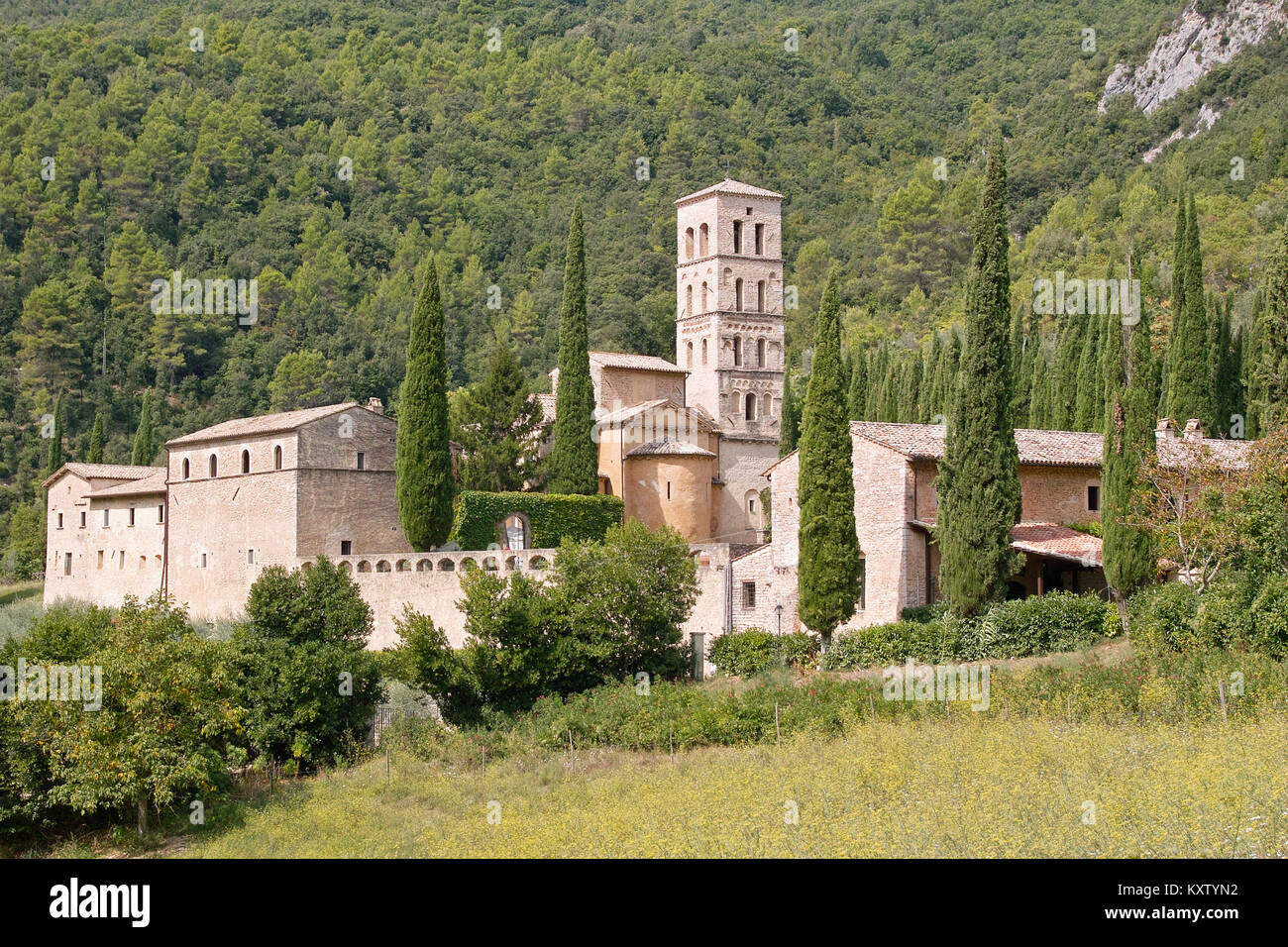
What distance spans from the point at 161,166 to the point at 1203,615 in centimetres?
8341

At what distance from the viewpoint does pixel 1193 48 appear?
8531 cm

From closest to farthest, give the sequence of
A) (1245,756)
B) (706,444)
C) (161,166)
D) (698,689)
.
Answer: (1245,756), (698,689), (706,444), (161,166)

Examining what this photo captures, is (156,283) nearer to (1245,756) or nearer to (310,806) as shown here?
(310,806)

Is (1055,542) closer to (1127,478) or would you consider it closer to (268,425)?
(1127,478)

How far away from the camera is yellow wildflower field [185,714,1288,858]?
13.3m

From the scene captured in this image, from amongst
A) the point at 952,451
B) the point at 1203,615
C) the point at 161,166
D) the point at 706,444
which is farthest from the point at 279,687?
the point at 161,166

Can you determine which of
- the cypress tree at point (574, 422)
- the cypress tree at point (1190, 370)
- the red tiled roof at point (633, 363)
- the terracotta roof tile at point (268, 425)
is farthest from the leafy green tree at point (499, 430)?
the cypress tree at point (1190, 370)

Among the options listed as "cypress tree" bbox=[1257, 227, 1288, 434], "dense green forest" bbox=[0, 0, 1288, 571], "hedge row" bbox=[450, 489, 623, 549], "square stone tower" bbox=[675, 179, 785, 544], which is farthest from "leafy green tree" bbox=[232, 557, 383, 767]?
"dense green forest" bbox=[0, 0, 1288, 571]

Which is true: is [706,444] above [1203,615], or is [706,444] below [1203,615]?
above

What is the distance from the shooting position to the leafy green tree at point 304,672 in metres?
25.0

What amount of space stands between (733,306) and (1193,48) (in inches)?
1947

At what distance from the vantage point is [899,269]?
270 ft

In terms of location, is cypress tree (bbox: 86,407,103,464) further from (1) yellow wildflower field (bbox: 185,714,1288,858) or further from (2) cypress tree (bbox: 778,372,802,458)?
→ (1) yellow wildflower field (bbox: 185,714,1288,858)

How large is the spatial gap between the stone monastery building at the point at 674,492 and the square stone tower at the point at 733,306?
0.25ft
